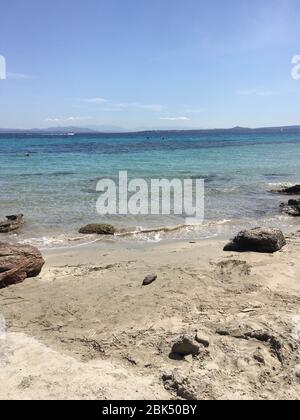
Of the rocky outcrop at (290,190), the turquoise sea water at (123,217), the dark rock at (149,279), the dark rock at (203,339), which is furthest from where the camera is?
the rocky outcrop at (290,190)

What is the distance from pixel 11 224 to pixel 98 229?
255cm

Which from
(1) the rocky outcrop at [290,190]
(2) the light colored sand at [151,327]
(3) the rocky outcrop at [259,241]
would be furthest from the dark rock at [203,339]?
(1) the rocky outcrop at [290,190]

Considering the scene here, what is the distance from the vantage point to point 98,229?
38.8ft

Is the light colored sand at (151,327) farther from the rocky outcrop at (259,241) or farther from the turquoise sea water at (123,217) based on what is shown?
the turquoise sea water at (123,217)

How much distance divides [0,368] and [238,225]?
9293 millimetres

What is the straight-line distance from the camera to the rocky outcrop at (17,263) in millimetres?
7562

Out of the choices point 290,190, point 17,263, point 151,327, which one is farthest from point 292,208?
point 151,327

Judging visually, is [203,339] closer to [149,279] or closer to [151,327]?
[151,327]

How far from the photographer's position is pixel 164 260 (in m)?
9.11

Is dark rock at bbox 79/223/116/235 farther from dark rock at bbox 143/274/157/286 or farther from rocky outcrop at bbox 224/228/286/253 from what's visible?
dark rock at bbox 143/274/157/286

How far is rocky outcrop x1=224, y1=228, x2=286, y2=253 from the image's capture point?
9438 millimetres

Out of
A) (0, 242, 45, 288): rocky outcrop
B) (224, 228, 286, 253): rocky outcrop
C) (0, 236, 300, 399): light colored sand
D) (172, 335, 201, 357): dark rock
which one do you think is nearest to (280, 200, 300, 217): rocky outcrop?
(224, 228, 286, 253): rocky outcrop

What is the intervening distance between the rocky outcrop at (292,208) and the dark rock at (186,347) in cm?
1035
